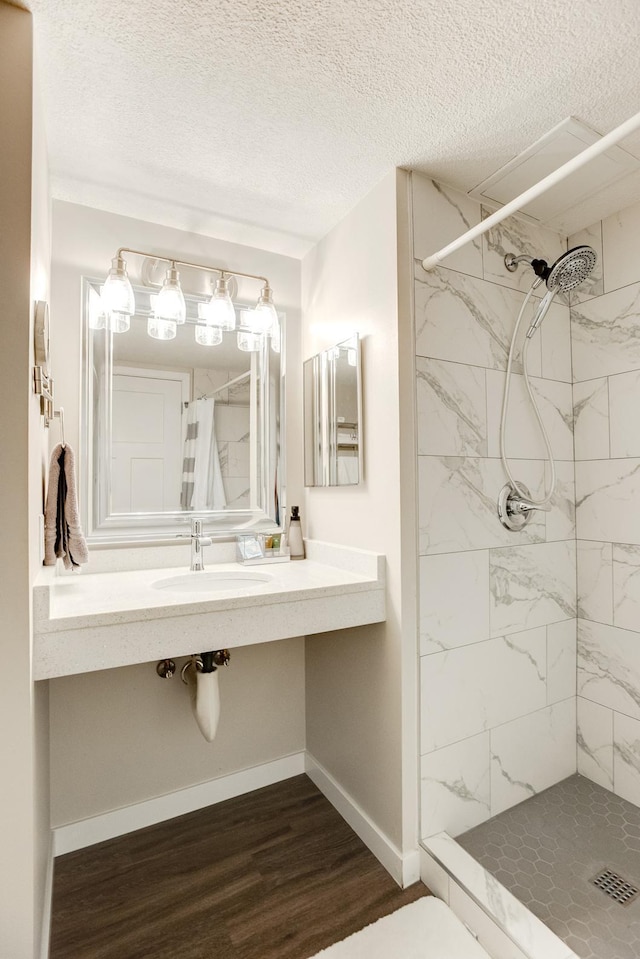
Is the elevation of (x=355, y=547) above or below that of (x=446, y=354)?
below

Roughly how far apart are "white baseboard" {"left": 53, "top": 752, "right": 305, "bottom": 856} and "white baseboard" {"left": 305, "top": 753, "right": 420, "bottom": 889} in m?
0.15

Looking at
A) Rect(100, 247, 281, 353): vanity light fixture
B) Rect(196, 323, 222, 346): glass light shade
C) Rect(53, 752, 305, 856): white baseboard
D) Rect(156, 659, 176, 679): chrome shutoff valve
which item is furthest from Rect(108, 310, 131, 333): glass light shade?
Rect(53, 752, 305, 856): white baseboard

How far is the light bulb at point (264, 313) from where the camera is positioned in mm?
2073

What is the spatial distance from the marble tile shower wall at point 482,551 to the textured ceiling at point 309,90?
30cm

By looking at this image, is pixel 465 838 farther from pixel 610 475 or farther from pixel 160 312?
pixel 160 312

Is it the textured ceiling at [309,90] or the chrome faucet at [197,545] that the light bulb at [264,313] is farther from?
the chrome faucet at [197,545]

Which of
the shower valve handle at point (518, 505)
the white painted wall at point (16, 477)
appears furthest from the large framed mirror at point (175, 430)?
the shower valve handle at point (518, 505)

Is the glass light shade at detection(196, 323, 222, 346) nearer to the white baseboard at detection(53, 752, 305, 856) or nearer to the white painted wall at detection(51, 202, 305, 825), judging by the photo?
the white painted wall at detection(51, 202, 305, 825)

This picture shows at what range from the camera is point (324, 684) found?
83.6 inches

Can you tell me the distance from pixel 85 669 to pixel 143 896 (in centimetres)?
88

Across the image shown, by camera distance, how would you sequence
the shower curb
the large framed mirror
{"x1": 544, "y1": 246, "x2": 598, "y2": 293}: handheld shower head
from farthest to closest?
the large framed mirror → {"x1": 544, "y1": 246, "x2": 598, "y2": 293}: handheld shower head → the shower curb

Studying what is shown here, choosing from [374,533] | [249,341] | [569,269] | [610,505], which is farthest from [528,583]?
[249,341]

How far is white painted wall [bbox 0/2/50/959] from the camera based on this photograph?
112 centimetres

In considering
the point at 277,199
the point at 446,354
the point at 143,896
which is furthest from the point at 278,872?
the point at 277,199
